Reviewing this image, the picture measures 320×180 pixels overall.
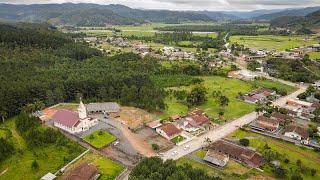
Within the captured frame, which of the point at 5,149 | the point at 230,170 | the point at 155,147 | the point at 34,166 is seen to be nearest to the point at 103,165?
the point at 155,147

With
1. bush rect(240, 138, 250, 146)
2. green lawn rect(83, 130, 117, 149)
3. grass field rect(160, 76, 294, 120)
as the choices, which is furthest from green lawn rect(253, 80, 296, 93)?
green lawn rect(83, 130, 117, 149)

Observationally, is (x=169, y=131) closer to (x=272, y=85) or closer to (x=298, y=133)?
(x=298, y=133)

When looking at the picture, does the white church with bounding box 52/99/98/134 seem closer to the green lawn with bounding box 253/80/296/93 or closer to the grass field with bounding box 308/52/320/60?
the green lawn with bounding box 253/80/296/93

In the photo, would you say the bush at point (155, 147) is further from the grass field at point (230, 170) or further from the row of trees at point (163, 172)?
the row of trees at point (163, 172)

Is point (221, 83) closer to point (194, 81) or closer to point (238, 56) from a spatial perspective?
point (194, 81)

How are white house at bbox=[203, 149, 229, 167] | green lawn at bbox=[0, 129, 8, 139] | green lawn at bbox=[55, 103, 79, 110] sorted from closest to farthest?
white house at bbox=[203, 149, 229, 167]
green lawn at bbox=[0, 129, 8, 139]
green lawn at bbox=[55, 103, 79, 110]

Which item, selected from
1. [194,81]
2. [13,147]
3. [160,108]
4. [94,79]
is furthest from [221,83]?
[13,147]
